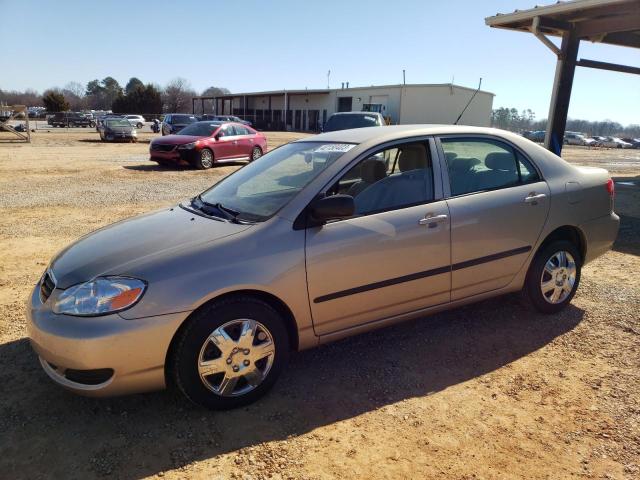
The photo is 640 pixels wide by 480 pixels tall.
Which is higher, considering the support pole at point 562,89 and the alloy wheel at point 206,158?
the support pole at point 562,89

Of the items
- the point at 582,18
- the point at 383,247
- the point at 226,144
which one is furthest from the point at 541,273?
the point at 226,144

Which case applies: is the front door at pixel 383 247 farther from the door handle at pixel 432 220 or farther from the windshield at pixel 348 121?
the windshield at pixel 348 121

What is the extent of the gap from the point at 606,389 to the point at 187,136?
47.7 feet

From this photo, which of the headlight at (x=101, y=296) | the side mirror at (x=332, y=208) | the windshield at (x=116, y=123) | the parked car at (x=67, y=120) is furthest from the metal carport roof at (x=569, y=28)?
the parked car at (x=67, y=120)

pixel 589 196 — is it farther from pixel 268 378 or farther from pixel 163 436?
pixel 163 436

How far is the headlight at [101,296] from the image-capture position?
2.51 m

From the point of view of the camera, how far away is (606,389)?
312 centimetres

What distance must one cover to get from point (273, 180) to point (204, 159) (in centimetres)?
1214

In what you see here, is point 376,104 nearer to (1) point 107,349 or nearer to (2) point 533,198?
(2) point 533,198

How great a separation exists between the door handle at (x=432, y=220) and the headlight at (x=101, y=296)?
6.14ft

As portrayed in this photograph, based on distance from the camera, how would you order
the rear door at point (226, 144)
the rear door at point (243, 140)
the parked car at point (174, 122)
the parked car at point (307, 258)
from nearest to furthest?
the parked car at point (307, 258) → the rear door at point (226, 144) → the rear door at point (243, 140) → the parked car at point (174, 122)

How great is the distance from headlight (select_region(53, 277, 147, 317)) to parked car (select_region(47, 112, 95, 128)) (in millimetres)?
53734

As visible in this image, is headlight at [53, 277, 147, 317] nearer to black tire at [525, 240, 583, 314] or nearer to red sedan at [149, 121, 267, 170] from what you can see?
black tire at [525, 240, 583, 314]

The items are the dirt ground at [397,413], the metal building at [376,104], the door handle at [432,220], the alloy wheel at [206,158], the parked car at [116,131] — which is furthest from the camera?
the metal building at [376,104]
